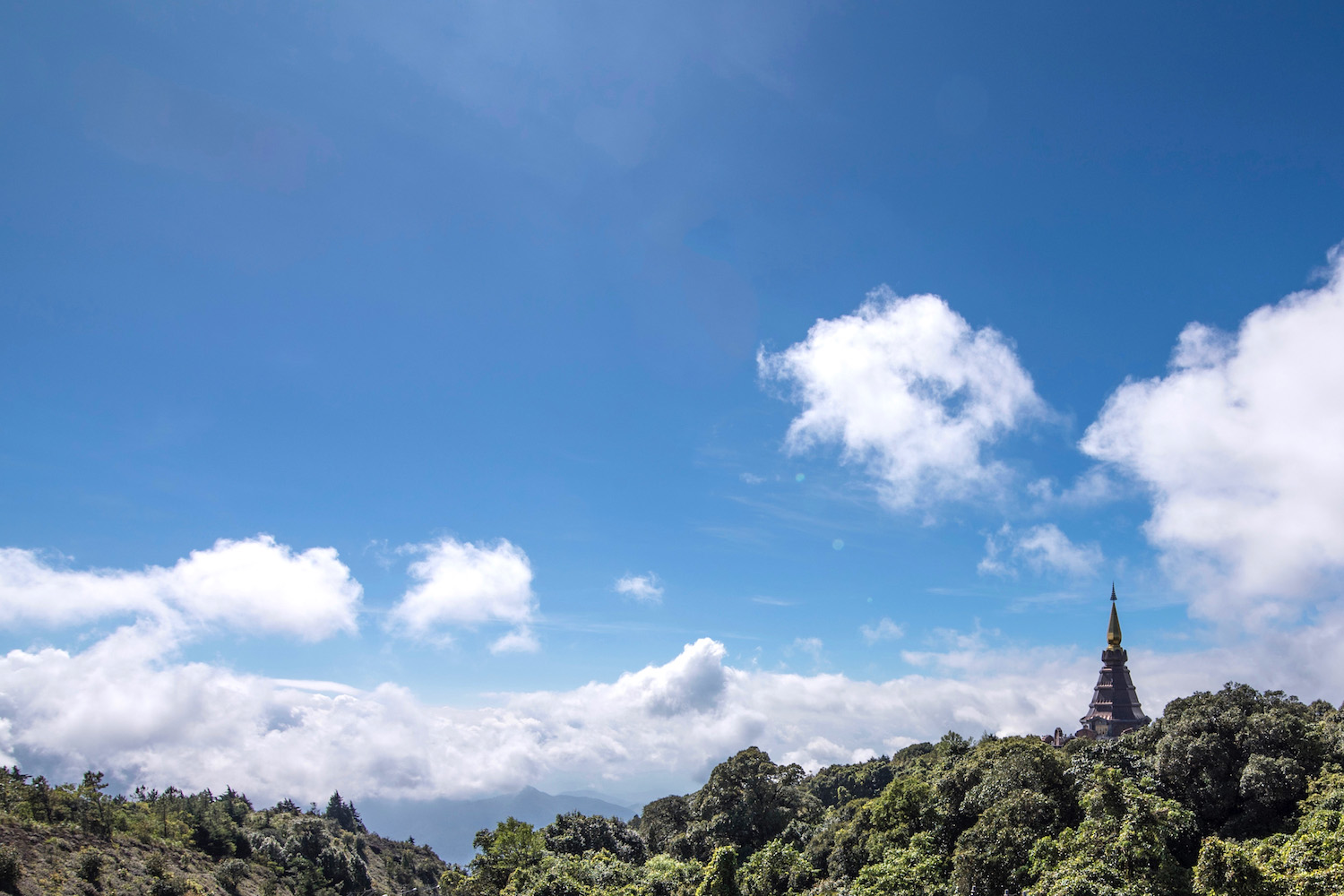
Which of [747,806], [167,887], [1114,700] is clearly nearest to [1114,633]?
[1114,700]

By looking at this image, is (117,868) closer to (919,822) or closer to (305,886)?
(305,886)

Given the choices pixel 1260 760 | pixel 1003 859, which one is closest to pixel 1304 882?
pixel 1003 859

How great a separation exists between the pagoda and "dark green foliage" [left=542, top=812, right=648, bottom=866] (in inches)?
2584

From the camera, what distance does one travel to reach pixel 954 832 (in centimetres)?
3962

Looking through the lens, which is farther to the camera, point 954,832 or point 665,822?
point 665,822

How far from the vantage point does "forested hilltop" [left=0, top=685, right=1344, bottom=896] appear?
2502 centimetres

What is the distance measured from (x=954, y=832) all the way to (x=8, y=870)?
68.1m

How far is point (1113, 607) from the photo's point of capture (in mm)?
107812

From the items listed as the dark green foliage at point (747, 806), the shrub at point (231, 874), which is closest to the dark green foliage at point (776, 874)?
the dark green foliage at point (747, 806)

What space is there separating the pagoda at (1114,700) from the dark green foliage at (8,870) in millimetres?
115170

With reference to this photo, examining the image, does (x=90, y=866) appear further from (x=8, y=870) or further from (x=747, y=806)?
(x=747, y=806)

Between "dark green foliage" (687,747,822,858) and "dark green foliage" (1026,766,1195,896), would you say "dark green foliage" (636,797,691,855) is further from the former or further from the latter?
"dark green foliage" (1026,766,1195,896)

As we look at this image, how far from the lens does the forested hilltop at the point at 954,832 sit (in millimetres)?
25016

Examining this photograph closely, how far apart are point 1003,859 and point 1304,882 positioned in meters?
12.1
